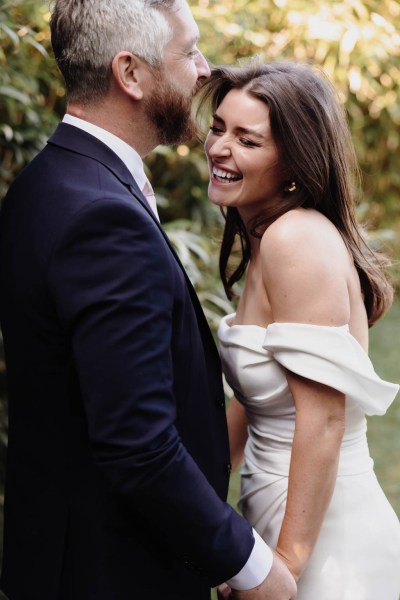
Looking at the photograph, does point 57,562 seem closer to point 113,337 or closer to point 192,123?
point 113,337

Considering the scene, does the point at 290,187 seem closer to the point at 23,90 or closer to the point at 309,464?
the point at 309,464

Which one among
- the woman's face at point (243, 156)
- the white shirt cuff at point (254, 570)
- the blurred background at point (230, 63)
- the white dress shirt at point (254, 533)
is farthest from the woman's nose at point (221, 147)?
the blurred background at point (230, 63)

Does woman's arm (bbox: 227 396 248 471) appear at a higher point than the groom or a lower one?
lower

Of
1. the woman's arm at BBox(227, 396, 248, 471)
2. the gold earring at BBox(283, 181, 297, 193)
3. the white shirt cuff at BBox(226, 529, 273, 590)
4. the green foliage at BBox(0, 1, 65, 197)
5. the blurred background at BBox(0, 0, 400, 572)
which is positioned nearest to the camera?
the white shirt cuff at BBox(226, 529, 273, 590)

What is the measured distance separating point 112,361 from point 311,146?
77 cm

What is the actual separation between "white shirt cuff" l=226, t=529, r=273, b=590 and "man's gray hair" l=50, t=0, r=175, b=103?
934mm

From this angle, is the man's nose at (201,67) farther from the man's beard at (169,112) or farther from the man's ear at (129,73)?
the man's ear at (129,73)

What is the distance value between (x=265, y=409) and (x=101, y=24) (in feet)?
3.07

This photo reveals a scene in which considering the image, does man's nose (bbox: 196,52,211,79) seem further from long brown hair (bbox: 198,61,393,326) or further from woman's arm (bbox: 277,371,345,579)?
woman's arm (bbox: 277,371,345,579)

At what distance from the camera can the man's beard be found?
62.7 inches

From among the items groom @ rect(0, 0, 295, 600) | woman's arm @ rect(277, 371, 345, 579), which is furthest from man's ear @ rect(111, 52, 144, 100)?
woman's arm @ rect(277, 371, 345, 579)

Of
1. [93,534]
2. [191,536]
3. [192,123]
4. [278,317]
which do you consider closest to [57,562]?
[93,534]

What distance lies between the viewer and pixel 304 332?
1.65 m

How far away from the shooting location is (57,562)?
1.52 meters
